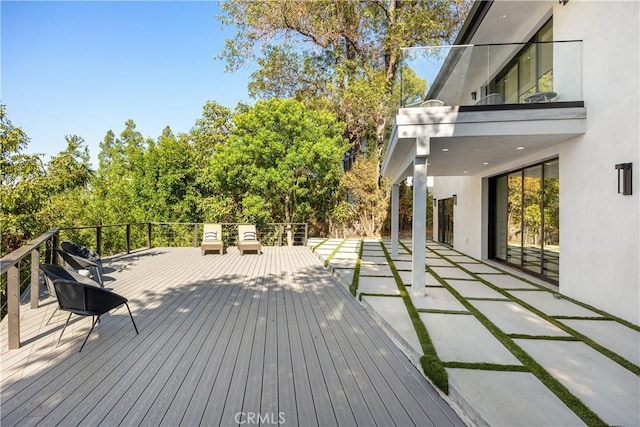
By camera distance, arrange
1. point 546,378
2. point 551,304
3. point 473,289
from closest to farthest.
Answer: point 546,378
point 551,304
point 473,289

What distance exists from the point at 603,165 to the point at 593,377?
304 cm

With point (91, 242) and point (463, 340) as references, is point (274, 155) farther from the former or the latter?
point (91, 242)

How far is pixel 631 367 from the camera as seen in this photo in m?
2.62

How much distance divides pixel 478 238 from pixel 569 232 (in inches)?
149

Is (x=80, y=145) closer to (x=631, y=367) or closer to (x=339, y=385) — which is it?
(x=339, y=385)

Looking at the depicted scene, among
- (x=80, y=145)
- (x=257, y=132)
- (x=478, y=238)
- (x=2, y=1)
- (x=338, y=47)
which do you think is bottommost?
(x=478, y=238)

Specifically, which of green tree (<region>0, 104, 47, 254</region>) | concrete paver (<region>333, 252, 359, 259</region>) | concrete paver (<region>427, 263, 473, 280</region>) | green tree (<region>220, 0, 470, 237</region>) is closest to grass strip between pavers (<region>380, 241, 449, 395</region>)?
concrete paver (<region>427, 263, 473, 280</region>)

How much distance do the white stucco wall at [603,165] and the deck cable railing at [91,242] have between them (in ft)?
20.5

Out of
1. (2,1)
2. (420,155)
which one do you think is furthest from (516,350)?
(2,1)

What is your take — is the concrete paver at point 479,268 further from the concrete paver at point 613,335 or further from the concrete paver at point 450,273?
the concrete paver at point 613,335

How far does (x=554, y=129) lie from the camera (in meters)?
4.62

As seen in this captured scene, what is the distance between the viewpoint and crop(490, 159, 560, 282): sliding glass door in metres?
5.71

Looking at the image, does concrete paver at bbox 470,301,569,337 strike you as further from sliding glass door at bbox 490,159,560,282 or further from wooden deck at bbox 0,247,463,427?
sliding glass door at bbox 490,159,560,282

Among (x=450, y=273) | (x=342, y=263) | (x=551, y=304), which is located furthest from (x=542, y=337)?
(x=342, y=263)
